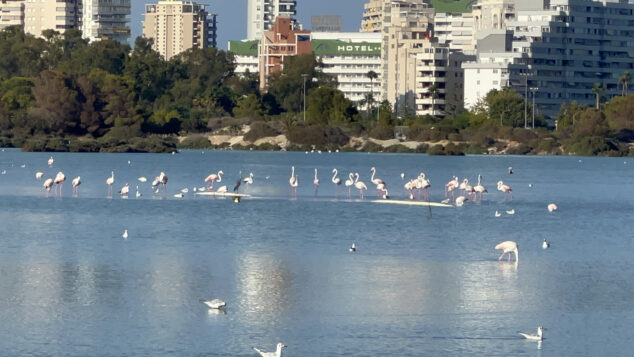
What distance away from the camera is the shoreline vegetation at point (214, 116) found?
135125mm

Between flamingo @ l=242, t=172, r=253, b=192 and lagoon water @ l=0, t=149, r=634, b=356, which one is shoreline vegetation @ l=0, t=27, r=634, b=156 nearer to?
flamingo @ l=242, t=172, r=253, b=192

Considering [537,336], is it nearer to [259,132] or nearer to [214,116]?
[259,132]

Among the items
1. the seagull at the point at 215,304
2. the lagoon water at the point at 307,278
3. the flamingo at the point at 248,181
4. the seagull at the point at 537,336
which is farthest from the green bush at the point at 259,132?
the seagull at the point at 537,336

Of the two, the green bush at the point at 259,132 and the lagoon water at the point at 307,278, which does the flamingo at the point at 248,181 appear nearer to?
the lagoon water at the point at 307,278

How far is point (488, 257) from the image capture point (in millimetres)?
38125

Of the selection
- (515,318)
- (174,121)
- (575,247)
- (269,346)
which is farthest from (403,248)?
(174,121)

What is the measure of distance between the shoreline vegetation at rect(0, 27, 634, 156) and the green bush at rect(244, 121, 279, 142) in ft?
0.37

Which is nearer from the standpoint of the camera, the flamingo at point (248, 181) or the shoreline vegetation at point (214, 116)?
the flamingo at point (248, 181)

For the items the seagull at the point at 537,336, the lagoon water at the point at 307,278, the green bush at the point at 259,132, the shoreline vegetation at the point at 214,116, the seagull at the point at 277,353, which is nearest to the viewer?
the seagull at the point at 277,353

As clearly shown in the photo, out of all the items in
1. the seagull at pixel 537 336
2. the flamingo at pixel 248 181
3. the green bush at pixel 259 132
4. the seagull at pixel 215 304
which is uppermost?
the green bush at pixel 259 132

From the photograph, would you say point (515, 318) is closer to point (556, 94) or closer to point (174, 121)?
point (174, 121)

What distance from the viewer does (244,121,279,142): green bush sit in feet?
488

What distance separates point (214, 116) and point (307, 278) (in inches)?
5037

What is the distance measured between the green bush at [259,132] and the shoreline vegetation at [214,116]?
0.11m
